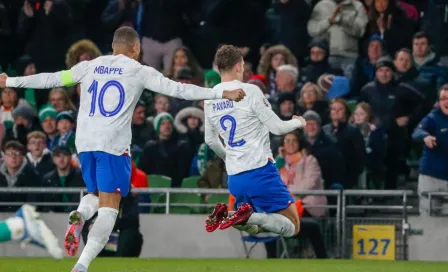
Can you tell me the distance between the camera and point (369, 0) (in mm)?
21422

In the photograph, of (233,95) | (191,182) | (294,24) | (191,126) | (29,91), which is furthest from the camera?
(29,91)

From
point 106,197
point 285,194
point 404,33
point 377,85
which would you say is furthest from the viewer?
point 404,33

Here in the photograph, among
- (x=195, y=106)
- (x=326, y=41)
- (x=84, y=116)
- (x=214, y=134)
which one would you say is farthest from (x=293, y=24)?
(x=84, y=116)

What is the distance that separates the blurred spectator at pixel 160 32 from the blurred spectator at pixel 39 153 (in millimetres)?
2809

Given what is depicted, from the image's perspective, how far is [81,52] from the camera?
2111 centimetres

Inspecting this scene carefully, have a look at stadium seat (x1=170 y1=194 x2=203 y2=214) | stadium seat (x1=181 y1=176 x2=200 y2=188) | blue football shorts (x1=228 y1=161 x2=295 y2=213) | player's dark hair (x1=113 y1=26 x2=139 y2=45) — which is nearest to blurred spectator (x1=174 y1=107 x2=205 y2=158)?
stadium seat (x1=181 y1=176 x2=200 y2=188)

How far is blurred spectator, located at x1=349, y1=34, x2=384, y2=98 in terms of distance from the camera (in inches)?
803

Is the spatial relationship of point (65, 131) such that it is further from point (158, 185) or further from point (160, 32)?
point (160, 32)

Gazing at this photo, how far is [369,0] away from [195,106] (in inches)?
133

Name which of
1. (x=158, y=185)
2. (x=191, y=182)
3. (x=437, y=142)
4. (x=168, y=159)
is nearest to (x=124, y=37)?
(x=437, y=142)

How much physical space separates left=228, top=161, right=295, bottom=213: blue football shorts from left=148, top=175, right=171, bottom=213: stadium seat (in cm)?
621

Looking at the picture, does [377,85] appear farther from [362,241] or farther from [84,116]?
[84,116]

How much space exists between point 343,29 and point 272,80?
→ 4.74 feet

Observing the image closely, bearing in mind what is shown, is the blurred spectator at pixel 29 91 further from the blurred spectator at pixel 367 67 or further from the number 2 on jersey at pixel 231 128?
the number 2 on jersey at pixel 231 128
